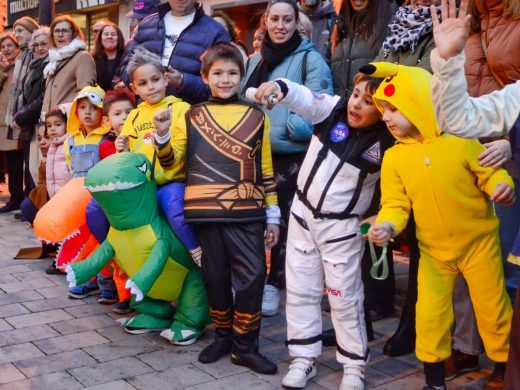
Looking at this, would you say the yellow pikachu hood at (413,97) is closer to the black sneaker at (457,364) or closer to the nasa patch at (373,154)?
the nasa patch at (373,154)

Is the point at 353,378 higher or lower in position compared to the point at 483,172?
lower

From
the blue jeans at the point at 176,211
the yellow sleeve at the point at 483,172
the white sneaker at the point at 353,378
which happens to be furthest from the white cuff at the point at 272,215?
the yellow sleeve at the point at 483,172

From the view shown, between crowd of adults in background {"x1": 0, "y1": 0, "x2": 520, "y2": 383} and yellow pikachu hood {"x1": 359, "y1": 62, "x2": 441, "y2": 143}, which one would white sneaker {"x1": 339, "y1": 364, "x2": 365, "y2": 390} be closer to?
crowd of adults in background {"x1": 0, "y1": 0, "x2": 520, "y2": 383}

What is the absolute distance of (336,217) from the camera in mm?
3391

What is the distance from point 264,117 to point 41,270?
286cm

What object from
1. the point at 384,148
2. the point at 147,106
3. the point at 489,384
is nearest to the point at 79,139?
the point at 147,106

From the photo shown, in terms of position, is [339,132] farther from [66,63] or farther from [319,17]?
[66,63]

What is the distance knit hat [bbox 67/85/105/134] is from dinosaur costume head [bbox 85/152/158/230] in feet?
4.20

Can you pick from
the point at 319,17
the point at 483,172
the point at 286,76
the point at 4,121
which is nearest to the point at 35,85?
the point at 4,121

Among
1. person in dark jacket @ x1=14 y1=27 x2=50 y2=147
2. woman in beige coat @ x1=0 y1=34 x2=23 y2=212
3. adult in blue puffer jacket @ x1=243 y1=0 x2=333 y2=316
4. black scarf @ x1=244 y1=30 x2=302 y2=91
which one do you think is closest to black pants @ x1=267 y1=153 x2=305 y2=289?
adult in blue puffer jacket @ x1=243 y1=0 x2=333 y2=316

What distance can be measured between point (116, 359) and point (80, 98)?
7.18ft

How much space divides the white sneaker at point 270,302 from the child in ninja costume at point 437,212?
151cm

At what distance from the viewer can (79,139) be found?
510cm

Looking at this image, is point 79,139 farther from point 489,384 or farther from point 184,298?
point 489,384
